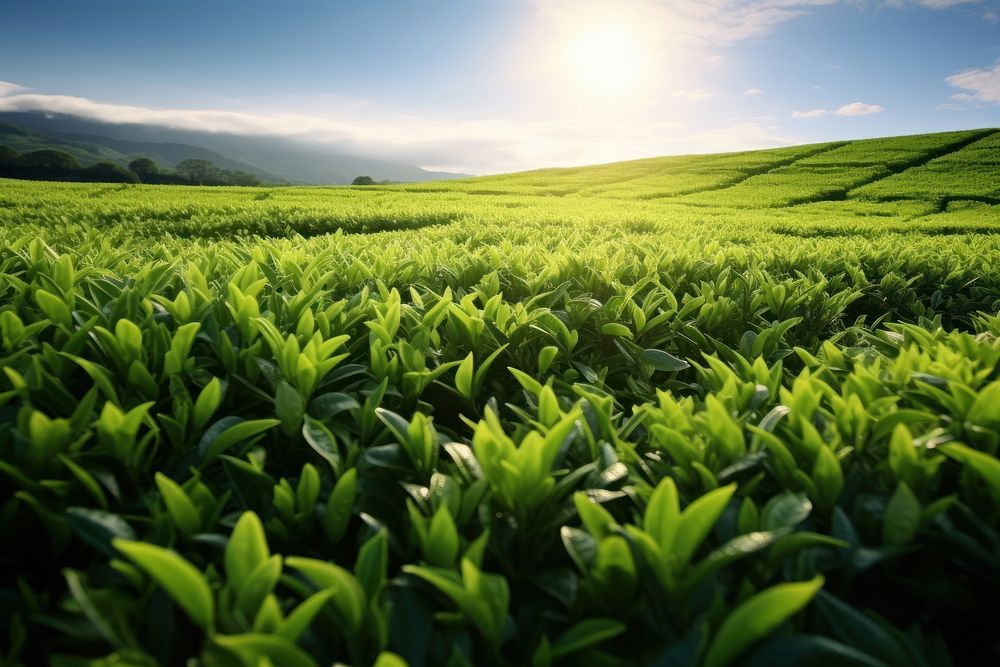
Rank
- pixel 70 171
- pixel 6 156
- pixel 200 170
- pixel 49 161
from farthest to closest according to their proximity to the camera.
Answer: pixel 200 170 → pixel 49 161 → pixel 70 171 → pixel 6 156

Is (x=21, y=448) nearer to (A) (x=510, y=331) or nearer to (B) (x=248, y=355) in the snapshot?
(B) (x=248, y=355)

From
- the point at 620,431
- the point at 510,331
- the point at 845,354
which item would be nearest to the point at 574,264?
the point at 510,331

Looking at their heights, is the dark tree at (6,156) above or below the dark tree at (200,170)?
below

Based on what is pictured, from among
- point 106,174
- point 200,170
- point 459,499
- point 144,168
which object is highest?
point 200,170

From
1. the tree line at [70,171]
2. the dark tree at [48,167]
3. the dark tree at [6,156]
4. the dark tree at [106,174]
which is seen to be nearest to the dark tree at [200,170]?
the tree line at [70,171]

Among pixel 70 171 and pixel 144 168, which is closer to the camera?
pixel 70 171

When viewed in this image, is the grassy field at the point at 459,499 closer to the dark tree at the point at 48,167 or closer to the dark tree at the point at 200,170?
the dark tree at the point at 48,167

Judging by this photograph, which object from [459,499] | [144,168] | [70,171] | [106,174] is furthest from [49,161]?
[459,499]

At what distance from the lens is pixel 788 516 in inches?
44.1

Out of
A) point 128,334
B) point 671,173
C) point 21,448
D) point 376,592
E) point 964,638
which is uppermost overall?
point 671,173

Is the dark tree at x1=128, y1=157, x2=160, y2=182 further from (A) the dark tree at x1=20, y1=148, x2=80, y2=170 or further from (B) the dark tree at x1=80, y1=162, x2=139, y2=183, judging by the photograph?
(A) the dark tree at x1=20, y1=148, x2=80, y2=170

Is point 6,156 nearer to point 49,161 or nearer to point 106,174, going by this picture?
point 49,161

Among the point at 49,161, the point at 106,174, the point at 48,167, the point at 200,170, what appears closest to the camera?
the point at 106,174

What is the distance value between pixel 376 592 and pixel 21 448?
91cm
